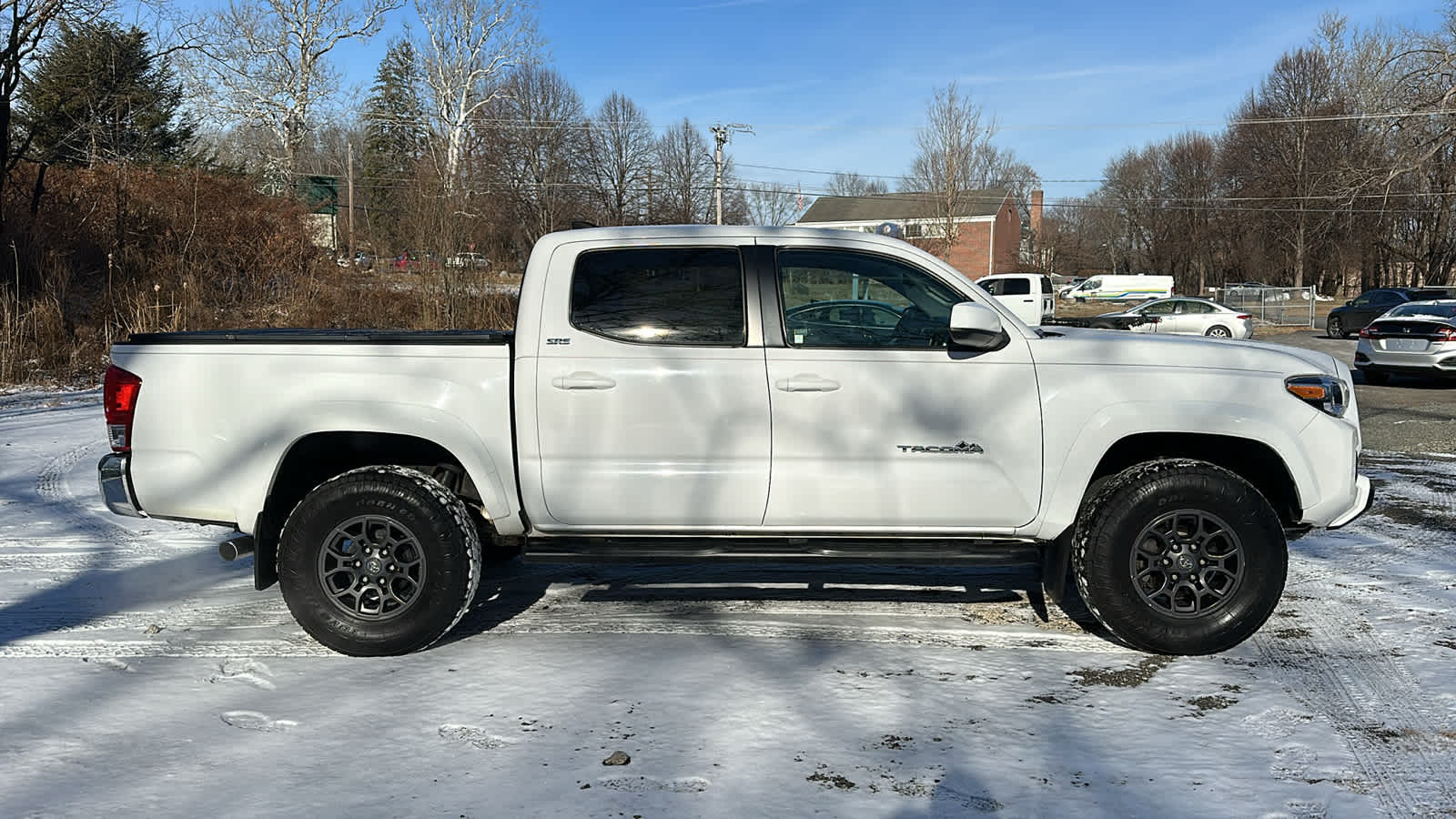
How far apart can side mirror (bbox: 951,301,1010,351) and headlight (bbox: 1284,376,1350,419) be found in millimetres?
1274

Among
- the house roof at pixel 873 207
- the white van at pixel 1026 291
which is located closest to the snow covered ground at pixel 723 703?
the white van at pixel 1026 291

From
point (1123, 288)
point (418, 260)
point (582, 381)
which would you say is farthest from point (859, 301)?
point (1123, 288)

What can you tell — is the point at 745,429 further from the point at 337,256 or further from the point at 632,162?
the point at 632,162

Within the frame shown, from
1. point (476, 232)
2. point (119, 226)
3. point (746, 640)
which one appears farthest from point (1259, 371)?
point (119, 226)

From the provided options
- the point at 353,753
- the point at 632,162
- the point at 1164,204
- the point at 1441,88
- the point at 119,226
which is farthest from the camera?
the point at 1164,204

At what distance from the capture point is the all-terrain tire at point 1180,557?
170 inches

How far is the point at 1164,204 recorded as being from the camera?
242 feet

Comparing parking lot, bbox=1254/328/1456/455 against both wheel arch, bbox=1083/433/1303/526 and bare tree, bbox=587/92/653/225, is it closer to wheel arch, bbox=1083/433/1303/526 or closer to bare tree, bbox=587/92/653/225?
wheel arch, bbox=1083/433/1303/526

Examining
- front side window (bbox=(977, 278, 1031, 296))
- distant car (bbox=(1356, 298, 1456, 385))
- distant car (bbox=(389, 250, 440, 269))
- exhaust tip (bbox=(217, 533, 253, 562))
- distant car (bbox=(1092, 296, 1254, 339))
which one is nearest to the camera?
exhaust tip (bbox=(217, 533, 253, 562))

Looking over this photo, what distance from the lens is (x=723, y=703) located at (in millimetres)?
3951

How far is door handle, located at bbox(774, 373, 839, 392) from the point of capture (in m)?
4.43

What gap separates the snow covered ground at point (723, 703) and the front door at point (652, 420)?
69cm

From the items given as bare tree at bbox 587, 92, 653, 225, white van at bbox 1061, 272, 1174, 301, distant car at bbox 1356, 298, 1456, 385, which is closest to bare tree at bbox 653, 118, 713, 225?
bare tree at bbox 587, 92, 653, 225

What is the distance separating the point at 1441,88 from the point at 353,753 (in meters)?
29.4
